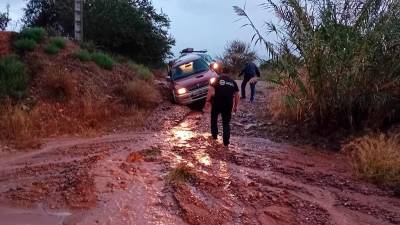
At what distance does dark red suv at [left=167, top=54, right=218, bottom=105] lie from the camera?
669 inches

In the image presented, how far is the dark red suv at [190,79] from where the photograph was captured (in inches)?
669

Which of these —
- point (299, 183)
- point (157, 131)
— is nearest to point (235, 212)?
point (299, 183)

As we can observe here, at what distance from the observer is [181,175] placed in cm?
812

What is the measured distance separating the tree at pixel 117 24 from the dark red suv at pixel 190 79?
18.9 feet

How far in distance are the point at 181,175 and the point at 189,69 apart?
1032 cm

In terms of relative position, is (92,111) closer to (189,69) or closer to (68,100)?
(68,100)

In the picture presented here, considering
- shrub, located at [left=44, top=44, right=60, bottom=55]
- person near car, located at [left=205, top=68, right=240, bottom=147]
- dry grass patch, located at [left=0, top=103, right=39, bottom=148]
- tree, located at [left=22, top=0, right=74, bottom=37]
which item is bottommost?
dry grass patch, located at [left=0, top=103, right=39, bottom=148]

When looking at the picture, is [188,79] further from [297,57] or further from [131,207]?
[131,207]

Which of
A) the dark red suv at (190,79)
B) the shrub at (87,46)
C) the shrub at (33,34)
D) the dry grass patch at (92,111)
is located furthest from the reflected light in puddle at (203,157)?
the shrub at (87,46)

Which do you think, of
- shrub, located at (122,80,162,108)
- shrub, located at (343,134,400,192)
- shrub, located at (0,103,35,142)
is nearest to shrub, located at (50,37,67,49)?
shrub, located at (122,80,162,108)

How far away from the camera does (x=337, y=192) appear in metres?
8.08

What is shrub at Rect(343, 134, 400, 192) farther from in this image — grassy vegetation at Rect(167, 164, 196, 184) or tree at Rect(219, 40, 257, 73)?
tree at Rect(219, 40, 257, 73)

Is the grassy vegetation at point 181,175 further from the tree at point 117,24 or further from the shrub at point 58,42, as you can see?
the tree at point 117,24

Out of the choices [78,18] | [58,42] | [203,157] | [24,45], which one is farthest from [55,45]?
[203,157]
